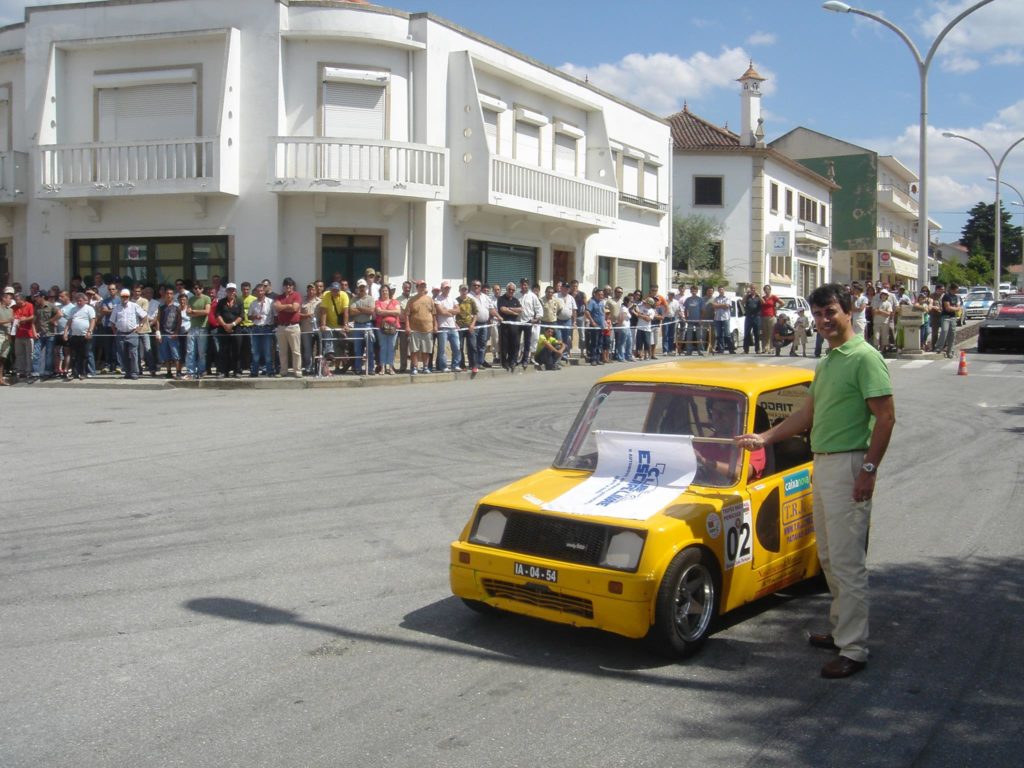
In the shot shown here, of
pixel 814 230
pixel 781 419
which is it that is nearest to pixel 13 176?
pixel 781 419

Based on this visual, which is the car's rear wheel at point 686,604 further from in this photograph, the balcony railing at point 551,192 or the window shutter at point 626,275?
the window shutter at point 626,275

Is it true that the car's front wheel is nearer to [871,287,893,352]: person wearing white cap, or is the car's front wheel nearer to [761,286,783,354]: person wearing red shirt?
[761,286,783,354]: person wearing red shirt

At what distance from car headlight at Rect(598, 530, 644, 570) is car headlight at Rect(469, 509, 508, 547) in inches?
26.4

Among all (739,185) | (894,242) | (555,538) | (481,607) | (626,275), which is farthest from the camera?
(894,242)

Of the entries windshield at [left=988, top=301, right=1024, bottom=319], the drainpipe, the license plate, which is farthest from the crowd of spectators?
windshield at [left=988, top=301, right=1024, bottom=319]

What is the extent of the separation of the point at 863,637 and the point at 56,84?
23752 millimetres

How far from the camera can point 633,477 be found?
20.3 feet

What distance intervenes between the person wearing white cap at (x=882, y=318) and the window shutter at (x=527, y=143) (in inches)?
380

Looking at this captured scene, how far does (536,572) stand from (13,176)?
74.9 feet

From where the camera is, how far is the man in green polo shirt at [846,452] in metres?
5.24

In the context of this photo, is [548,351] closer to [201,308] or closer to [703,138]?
[201,308]

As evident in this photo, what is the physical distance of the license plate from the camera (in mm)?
5461

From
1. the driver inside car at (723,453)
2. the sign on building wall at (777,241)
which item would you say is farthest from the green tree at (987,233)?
the driver inside car at (723,453)

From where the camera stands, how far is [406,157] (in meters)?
23.1
